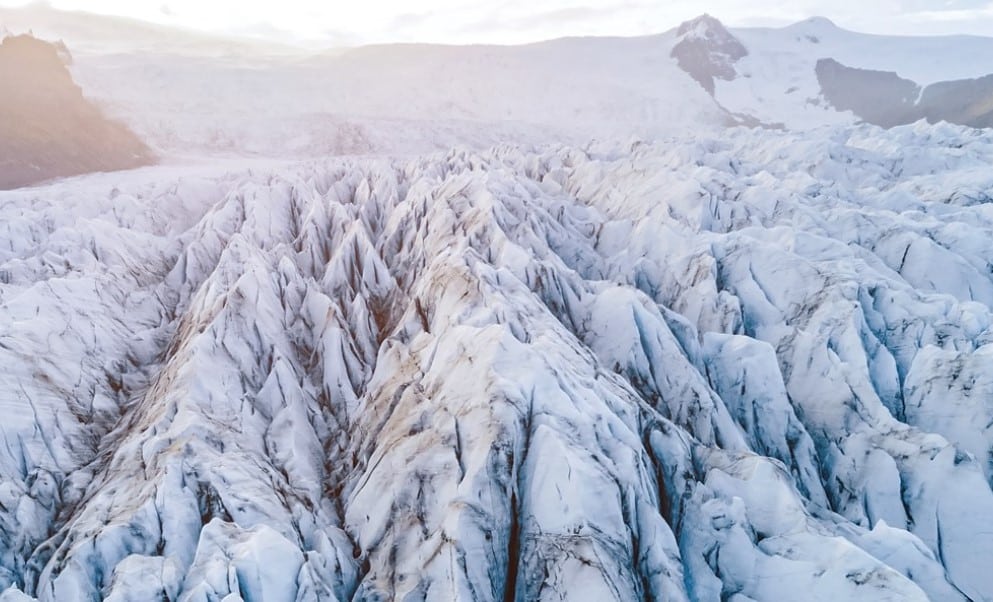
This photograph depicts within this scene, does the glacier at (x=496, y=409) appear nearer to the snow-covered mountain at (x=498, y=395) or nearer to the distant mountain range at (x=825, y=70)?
the snow-covered mountain at (x=498, y=395)

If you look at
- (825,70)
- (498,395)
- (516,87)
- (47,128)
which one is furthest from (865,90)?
(47,128)

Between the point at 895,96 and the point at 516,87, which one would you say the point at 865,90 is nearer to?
the point at 895,96

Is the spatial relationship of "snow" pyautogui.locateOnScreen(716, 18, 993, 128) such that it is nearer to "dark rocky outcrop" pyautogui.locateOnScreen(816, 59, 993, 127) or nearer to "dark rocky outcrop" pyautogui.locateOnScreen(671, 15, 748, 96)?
"dark rocky outcrop" pyautogui.locateOnScreen(671, 15, 748, 96)

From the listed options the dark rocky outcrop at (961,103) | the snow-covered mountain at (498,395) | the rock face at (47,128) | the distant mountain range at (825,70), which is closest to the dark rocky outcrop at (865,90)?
the distant mountain range at (825,70)

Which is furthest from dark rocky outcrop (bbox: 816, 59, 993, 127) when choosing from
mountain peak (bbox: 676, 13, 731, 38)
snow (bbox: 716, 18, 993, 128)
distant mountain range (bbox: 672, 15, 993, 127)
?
mountain peak (bbox: 676, 13, 731, 38)

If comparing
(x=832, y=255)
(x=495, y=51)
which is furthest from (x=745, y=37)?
(x=832, y=255)
